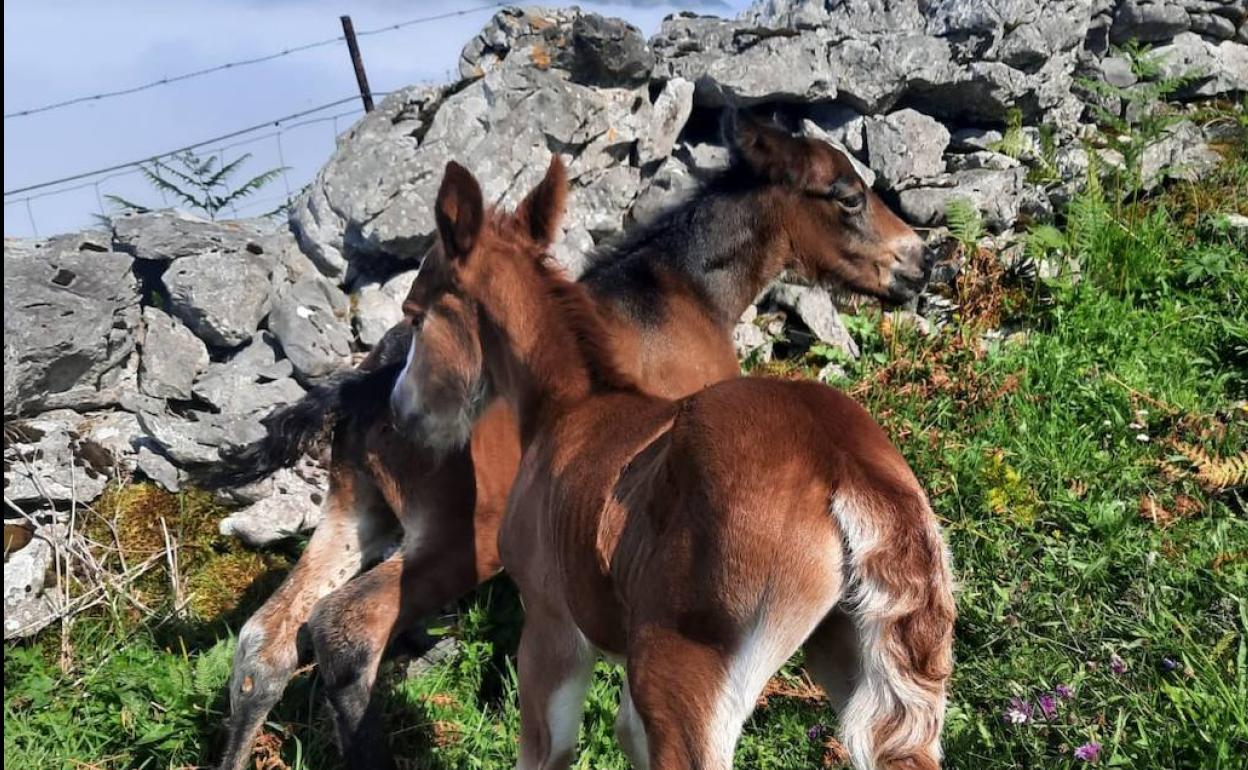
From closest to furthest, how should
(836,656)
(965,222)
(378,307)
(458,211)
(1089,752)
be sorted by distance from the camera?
(836,656) → (1089,752) → (458,211) → (378,307) → (965,222)

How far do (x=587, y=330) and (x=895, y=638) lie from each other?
1753 millimetres

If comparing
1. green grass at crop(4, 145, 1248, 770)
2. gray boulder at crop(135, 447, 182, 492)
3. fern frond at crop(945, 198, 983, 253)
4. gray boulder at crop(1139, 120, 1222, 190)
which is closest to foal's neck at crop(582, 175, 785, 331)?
green grass at crop(4, 145, 1248, 770)

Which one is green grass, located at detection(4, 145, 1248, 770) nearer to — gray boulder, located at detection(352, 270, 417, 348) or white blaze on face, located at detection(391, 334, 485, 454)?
white blaze on face, located at detection(391, 334, 485, 454)

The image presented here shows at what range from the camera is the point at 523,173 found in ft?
20.0

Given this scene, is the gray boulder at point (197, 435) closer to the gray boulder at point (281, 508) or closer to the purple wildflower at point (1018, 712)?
the gray boulder at point (281, 508)

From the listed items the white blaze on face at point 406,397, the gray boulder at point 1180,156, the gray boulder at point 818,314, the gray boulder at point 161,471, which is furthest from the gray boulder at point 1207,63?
the gray boulder at point 161,471

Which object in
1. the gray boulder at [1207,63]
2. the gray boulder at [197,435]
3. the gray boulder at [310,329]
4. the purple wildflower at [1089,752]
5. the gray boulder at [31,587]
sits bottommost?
the gray boulder at [31,587]

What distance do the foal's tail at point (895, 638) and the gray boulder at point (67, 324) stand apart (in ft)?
14.3

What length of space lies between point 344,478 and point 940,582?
2.96m

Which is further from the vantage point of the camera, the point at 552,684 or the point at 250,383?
the point at 250,383

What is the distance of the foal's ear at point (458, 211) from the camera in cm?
392

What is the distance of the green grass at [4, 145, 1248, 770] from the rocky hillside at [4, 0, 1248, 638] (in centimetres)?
60

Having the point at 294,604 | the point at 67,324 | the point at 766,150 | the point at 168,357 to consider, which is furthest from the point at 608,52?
the point at 294,604

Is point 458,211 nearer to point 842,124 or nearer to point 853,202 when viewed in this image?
point 853,202
